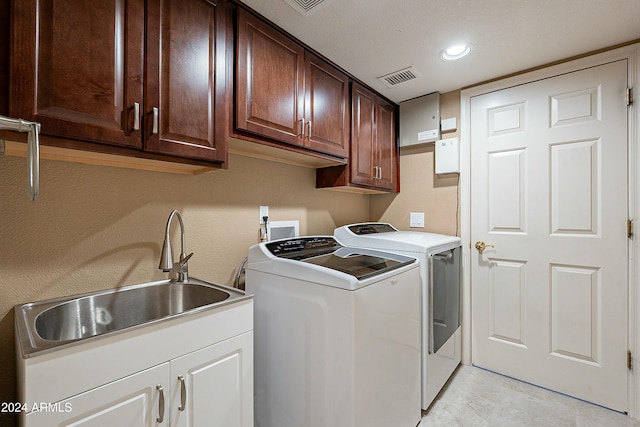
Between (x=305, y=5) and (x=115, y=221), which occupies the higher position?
(x=305, y=5)

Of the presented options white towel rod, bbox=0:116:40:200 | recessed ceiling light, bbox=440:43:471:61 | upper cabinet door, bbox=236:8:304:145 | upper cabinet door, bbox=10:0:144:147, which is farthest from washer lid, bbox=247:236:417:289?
Result: recessed ceiling light, bbox=440:43:471:61

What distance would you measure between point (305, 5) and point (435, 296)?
184 centimetres

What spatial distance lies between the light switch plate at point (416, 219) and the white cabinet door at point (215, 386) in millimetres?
1907

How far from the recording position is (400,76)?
2.13 m

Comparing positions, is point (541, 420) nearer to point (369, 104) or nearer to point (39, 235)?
point (369, 104)

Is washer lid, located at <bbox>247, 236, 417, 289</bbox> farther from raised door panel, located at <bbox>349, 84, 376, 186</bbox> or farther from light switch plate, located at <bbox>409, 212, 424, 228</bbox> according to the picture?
light switch plate, located at <bbox>409, 212, 424, 228</bbox>

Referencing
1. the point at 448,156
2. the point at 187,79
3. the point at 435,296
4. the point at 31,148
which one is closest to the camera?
the point at 31,148

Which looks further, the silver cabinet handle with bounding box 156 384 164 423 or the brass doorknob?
the brass doorknob

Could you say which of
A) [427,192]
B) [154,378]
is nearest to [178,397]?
[154,378]

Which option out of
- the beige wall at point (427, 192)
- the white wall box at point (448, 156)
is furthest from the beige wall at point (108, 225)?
the white wall box at point (448, 156)

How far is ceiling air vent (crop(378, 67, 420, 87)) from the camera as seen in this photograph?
2.06 metres

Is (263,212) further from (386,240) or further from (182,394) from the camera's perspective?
(182,394)

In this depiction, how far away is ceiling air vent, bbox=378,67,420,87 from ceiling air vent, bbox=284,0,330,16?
89 centimetres

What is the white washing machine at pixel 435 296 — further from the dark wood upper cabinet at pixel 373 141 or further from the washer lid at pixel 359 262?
the dark wood upper cabinet at pixel 373 141
